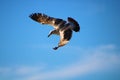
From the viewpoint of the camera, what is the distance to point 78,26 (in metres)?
29.9

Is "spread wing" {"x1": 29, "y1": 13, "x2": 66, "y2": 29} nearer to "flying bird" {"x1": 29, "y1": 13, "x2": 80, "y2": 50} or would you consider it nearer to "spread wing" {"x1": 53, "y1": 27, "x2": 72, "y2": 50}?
"flying bird" {"x1": 29, "y1": 13, "x2": 80, "y2": 50}

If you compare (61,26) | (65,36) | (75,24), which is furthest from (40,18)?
(65,36)

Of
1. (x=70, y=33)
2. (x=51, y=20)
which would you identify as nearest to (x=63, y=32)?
(x=70, y=33)

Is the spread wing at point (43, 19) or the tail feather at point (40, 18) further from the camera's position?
the tail feather at point (40, 18)

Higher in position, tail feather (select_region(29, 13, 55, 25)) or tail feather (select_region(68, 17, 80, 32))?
tail feather (select_region(29, 13, 55, 25))

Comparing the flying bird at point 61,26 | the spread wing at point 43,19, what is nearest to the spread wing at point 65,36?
the flying bird at point 61,26

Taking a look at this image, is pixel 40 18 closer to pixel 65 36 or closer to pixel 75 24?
pixel 75 24

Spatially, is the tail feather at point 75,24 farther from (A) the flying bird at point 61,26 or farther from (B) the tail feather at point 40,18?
(B) the tail feather at point 40,18

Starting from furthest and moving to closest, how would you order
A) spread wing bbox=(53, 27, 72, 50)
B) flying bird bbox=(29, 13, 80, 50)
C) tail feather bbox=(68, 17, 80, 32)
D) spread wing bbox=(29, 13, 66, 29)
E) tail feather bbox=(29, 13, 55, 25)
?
tail feather bbox=(29, 13, 55, 25)
spread wing bbox=(29, 13, 66, 29)
tail feather bbox=(68, 17, 80, 32)
flying bird bbox=(29, 13, 80, 50)
spread wing bbox=(53, 27, 72, 50)

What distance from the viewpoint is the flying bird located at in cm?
2892

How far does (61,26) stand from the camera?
30.2 meters

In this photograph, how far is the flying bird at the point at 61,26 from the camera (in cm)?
2892

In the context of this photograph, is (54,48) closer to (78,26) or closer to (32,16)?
(78,26)

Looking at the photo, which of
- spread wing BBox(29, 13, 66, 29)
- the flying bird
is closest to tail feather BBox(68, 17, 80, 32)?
the flying bird
